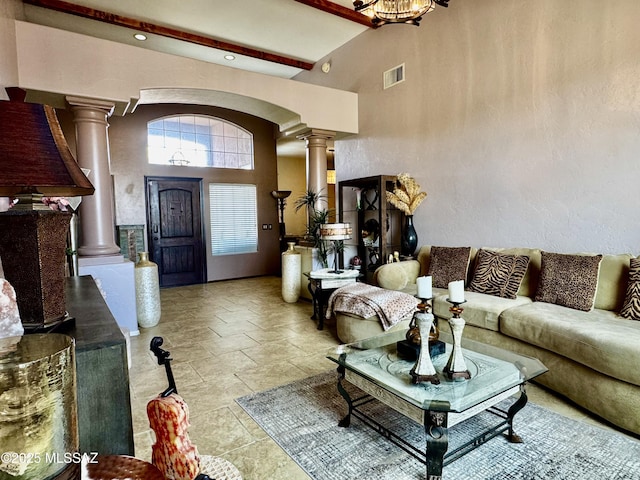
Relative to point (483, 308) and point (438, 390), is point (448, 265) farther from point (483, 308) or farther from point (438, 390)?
point (438, 390)

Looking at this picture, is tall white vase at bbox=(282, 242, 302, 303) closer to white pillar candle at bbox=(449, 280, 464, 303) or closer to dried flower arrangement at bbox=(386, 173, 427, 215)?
dried flower arrangement at bbox=(386, 173, 427, 215)

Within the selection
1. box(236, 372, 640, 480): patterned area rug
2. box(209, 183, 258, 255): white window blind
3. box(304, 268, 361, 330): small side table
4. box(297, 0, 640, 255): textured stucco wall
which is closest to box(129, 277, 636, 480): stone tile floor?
box(236, 372, 640, 480): patterned area rug

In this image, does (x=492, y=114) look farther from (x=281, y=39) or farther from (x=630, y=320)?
(x=281, y=39)

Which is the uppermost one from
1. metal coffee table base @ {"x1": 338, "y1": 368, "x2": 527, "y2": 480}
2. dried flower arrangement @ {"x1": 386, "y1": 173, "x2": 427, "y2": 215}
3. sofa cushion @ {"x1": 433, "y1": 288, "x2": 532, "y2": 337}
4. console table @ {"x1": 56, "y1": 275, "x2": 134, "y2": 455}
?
dried flower arrangement @ {"x1": 386, "y1": 173, "x2": 427, "y2": 215}

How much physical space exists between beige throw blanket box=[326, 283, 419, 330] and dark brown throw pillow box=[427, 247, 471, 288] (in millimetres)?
670

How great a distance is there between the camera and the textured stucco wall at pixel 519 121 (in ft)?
9.90

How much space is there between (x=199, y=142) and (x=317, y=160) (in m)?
2.97

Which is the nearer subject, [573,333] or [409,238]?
[573,333]

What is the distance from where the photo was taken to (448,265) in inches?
155

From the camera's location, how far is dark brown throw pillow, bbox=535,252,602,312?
2.83 metres

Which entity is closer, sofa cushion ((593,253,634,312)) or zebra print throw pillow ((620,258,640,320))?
zebra print throw pillow ((620,258,640,320))

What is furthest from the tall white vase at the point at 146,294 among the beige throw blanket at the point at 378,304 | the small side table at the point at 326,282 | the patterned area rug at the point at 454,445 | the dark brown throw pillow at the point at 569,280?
the dark brown throw pillow at the point at 569,280

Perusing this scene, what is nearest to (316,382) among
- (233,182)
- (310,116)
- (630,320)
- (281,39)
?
(630,320)

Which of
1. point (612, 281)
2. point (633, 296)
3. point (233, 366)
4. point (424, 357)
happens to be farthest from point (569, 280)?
point (233, 366)
